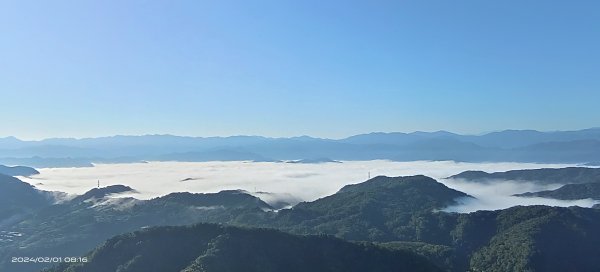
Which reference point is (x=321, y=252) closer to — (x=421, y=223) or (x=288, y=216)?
(x=421, y=223)

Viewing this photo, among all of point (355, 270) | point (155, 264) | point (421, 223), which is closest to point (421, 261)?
point (355, 270)

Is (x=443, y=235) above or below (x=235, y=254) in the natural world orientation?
below

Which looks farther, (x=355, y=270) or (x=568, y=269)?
(x=568, y=269)

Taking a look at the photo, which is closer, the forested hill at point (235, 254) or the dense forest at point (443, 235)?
the forested hill at point (235, 254)

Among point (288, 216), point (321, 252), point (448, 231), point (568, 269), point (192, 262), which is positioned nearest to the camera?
point (192, 262)

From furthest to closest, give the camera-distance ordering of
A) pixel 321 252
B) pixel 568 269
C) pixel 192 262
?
pixel 568 269, pixel 321 252, pixel 192 262

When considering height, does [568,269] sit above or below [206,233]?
below

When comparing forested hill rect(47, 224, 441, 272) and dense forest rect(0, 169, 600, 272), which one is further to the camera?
dense forest rect(0, 169, 600, 272)

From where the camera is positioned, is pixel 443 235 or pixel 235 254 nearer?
pixel 235 254
